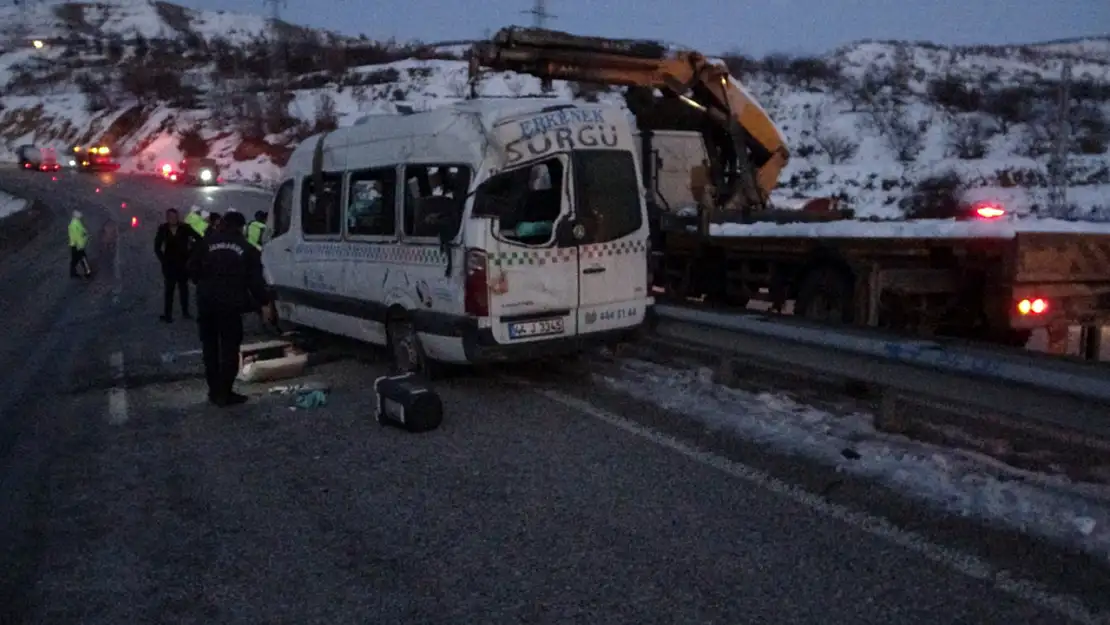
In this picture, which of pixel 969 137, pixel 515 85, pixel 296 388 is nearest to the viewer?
pixel 296 388

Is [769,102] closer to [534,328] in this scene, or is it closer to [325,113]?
[325,113]

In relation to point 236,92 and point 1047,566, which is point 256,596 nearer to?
point 1047,566

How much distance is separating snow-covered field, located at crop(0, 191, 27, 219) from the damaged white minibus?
27308 millimetres

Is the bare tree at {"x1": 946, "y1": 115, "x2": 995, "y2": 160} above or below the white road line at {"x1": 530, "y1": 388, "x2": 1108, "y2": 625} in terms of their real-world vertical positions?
above

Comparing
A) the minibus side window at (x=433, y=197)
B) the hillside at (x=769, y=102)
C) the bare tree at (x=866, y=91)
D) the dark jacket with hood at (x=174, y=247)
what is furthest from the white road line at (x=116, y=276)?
the bare tree at (x=866, y=91)

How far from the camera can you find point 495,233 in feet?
25.2

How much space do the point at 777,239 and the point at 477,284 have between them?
4.28 meters

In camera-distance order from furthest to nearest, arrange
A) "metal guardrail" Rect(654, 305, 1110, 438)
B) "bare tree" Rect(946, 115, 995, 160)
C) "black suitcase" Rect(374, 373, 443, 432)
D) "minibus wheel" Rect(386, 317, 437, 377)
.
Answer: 1. "bare tree" Rect(946, 115, 995, 160)
2. "minibus wheel" Rect(386, 317, 437, 377)
3. "black suitcase" Rect(374, 373, 443, 432)
4. "metal guardrail" Rect(654, 305, 1110, 438)

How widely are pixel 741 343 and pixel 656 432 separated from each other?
117 cm

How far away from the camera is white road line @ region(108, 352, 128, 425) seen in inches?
308

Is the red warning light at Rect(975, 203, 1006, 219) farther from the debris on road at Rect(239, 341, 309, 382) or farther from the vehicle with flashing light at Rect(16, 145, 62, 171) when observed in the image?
the vehicle with flashing light at Rect(16, 145, 62, 171)

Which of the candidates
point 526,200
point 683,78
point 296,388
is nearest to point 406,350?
point 296,388

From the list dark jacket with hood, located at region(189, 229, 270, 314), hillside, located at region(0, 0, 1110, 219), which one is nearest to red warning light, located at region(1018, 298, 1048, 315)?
dark jacket with hood, located at region(189, 229, 270, 314)

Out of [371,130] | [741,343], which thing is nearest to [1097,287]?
[741,343]
